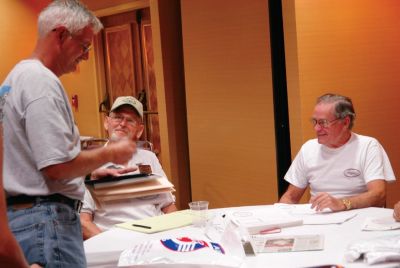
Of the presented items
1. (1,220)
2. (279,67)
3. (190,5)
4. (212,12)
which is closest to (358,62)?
(279,67)

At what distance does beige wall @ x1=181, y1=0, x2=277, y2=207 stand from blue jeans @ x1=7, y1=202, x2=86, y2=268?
226cm

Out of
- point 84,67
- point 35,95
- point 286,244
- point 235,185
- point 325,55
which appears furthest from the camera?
point 84,67

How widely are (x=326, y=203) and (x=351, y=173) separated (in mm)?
597

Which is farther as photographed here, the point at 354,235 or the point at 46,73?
the point at 354,235

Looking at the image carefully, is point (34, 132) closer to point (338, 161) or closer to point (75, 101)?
point (338, 161)

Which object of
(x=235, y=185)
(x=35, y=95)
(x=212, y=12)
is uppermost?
(x=212, y=12)

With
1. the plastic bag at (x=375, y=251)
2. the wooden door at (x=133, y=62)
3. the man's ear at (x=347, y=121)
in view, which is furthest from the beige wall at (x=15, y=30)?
the plastic bag at (x=375, y=251)

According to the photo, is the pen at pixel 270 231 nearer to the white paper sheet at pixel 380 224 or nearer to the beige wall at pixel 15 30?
the white paper sheet at pixel 380 224

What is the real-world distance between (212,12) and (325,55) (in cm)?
104

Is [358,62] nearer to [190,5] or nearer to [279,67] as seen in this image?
[279,67]

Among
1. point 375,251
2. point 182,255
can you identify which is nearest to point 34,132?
point 182,255

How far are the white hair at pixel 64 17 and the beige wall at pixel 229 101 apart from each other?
209cm

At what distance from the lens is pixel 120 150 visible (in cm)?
179

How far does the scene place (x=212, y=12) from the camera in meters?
4.17
